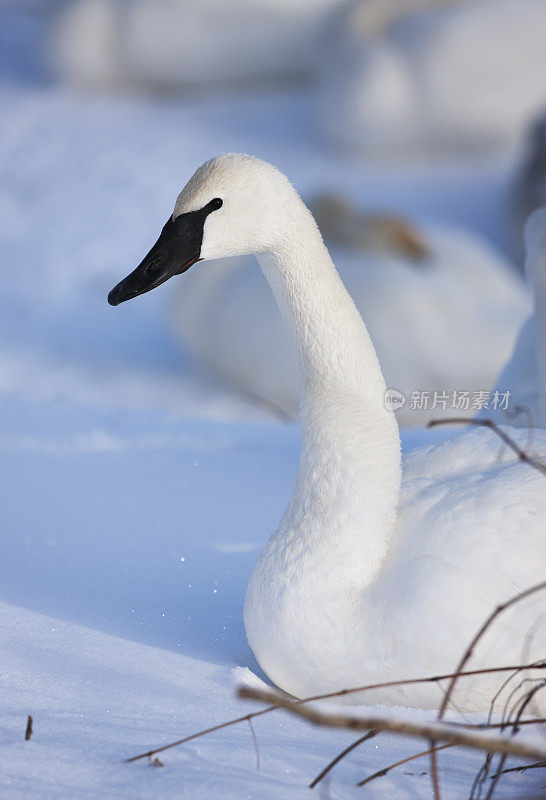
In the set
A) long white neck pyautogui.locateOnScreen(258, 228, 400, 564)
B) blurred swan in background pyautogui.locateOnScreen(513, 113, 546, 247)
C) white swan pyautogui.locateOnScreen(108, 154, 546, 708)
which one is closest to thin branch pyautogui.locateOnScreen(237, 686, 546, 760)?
white swan pyautogui.locateOnScreen(108, 154, 546, 708)

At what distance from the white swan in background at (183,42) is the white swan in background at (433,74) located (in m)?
0.34

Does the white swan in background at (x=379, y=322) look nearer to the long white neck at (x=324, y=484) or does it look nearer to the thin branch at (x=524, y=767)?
the long white neck at (x=324, y=484)

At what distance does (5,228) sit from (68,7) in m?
1.66

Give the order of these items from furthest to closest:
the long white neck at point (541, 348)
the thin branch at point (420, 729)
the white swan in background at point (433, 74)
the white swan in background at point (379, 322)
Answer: the white swan in background at point (433, 74), the white swan in background at point (379, 322), the long white neck at point (541, 348), the thin branch at point (420, 729)

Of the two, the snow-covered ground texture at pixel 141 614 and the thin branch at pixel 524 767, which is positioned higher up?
the snow-covered ground texture at pixel 141 614

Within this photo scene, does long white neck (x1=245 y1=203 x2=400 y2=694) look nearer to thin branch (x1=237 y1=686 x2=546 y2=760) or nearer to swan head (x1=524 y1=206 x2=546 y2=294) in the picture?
thin branch (x1=237 y1=686 x2=546 y2=760)

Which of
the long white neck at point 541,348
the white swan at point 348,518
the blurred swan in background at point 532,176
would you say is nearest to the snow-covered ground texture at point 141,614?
the white swan at point 348,518

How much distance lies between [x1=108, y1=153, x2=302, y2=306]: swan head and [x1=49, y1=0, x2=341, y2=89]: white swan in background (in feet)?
14.3

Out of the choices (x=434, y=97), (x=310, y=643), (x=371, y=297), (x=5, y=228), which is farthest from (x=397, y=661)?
(x=434, y=97)

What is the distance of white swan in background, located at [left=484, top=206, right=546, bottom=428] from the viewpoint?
2.12 m

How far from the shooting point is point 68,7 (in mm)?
5840

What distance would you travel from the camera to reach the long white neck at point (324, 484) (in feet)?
4.82

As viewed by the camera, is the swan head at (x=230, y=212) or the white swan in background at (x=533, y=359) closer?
the swan head at (x=230, y=212)

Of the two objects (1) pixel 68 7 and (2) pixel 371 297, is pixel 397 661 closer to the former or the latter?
(2) pixel 371 297
